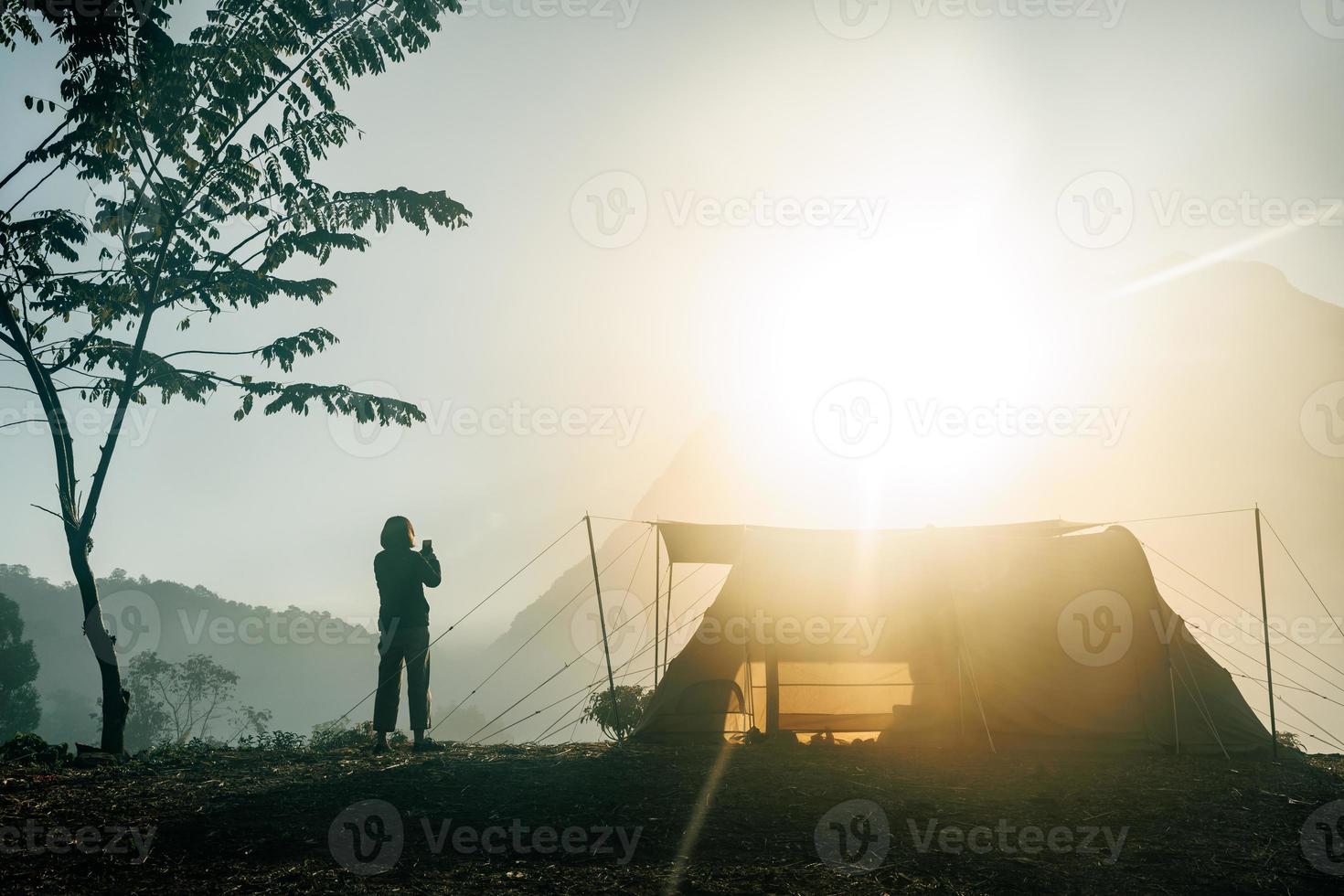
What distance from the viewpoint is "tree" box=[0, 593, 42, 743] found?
54594 millimetres

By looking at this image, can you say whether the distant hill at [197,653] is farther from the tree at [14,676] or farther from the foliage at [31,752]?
the foliage at [31,752]

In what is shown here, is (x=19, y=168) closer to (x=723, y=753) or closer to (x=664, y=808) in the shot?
(x=664, y=808)

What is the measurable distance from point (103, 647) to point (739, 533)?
7622 millimetres

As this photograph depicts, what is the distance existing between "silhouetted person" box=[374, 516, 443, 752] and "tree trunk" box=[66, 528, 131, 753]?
2.77 meters

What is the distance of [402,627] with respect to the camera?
855 cm

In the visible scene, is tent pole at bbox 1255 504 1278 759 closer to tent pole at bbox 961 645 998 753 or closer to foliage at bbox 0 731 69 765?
tent pole at bbox 961 645 998 753

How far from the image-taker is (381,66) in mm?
9805

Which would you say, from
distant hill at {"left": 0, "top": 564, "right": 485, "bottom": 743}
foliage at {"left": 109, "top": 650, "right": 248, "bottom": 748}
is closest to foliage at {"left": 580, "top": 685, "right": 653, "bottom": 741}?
foliage at {"left": 109, "top": 650, "right": 248, "bottom": 748}

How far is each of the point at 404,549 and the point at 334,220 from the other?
4460mm

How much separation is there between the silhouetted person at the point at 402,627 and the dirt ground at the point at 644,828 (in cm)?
66

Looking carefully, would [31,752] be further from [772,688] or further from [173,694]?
[173,694]

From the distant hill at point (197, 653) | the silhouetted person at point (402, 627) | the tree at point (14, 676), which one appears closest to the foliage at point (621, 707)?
the silhouetted person at point (402, 627)

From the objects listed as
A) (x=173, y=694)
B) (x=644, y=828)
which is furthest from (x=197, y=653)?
(x=644, y=828)

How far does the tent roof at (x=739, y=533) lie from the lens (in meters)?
10.9
